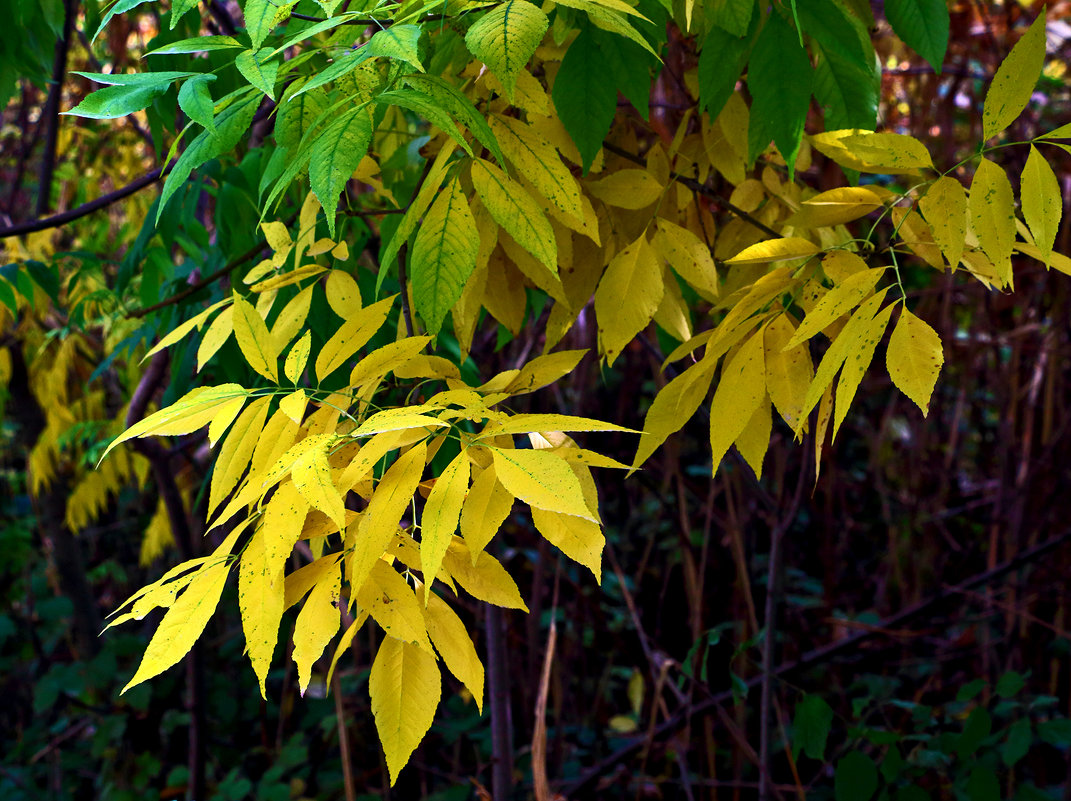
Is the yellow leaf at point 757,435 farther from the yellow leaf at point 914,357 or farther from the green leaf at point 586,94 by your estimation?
the green leaf at point 586,94

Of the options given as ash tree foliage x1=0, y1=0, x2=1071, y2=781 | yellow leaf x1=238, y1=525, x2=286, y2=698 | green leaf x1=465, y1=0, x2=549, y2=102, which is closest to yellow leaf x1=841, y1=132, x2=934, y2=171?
ash tree foliage x1=0, y1=0, x2=1071, y2=781

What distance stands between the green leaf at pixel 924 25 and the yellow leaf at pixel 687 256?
0.71 ft

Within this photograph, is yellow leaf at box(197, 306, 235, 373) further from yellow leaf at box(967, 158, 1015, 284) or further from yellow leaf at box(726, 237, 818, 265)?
yellow leaf at box(967, 158, 1015, 284)

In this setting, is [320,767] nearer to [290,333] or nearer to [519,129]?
[290,333]

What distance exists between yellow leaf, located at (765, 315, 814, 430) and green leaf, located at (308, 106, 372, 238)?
0.29 meters

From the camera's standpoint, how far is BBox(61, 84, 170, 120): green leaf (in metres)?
0.51

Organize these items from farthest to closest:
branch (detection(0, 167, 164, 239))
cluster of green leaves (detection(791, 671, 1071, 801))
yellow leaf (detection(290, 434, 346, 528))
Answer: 1. cluster of green leaves (detection(791, 671, 1071, 801))
2. branch (detection(0, 167, 164, 239))
3. yellow leaf (detection(290, 434, 346, 528))

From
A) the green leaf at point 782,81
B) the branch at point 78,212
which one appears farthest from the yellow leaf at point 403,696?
the branch at point 78,212

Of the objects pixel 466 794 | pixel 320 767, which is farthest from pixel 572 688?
pixel 320 767

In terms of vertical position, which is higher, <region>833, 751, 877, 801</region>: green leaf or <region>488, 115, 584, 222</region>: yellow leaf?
→ <region>488, 115, 584, 222</region>: yellow leaf

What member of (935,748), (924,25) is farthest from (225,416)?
(935,748)

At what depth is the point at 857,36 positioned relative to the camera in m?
0.60

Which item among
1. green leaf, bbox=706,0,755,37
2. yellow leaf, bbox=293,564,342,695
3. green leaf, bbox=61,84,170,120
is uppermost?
green leaf, bbox=61,84,170,120

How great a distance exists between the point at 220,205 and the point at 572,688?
5.23 ft
